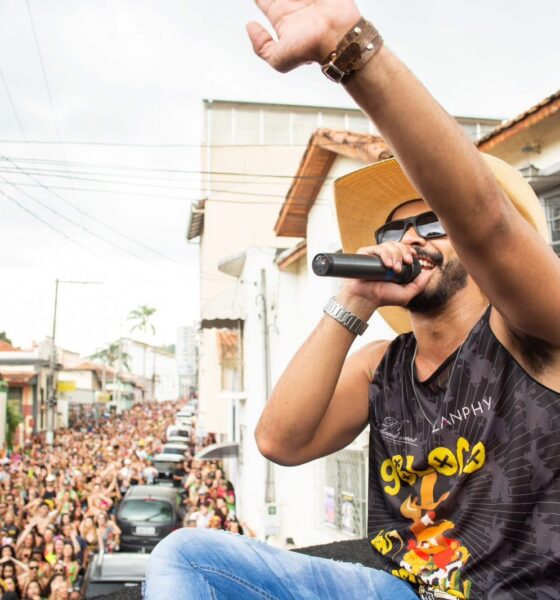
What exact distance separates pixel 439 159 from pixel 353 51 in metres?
0.24

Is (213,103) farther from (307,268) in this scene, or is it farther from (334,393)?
(334,393)

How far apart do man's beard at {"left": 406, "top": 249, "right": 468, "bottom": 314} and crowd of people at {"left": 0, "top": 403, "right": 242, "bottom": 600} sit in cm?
839

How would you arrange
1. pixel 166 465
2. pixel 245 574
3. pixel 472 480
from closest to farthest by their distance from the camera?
1. pixel 472 480
2. pixel 245 574
3. pixel 166 465

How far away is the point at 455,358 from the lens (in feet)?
6.18

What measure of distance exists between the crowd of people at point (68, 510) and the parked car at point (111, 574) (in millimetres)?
217

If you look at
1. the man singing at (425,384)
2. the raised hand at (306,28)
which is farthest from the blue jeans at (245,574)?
the raised hand at (306,28)

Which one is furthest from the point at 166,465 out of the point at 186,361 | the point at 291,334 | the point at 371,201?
the point at 186,361

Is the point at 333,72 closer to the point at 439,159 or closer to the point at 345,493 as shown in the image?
the point at 439,159

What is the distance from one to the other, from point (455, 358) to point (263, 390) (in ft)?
46.8

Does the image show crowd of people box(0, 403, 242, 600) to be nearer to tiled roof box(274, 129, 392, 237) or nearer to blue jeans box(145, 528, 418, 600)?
tiled roof box(274, 129, 392, 237)

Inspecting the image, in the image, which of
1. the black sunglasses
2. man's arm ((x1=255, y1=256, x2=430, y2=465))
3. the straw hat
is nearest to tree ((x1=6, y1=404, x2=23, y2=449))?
A: the straw hat

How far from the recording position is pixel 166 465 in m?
27.4

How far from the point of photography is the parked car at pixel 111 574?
9422 mm

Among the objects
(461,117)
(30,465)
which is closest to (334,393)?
(30,465)
